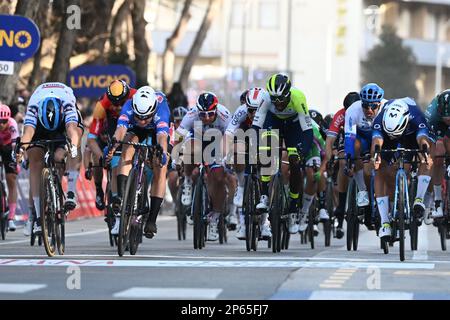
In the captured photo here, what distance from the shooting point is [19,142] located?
15.3m

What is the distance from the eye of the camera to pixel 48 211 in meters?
15.1

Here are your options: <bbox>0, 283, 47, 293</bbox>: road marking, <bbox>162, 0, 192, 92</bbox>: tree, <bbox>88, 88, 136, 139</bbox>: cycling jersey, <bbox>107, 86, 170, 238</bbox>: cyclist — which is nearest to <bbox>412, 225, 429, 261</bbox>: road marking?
<bbox>107, 86, 170, 238</bbox>: cyclist

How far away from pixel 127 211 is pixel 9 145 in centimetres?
545

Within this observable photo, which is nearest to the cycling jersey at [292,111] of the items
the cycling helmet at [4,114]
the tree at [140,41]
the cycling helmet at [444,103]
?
the cycling helmet at [444,103]

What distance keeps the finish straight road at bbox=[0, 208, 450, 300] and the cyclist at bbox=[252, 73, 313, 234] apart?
2.67ft

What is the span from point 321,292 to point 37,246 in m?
6.94

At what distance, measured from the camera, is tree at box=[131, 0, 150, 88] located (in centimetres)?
3728

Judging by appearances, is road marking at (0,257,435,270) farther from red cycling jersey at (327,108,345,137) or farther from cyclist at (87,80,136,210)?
red cycling jersey at (327,108,345,137)

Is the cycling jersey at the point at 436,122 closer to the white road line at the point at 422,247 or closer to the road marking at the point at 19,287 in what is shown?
the white road line at the point at 422,247

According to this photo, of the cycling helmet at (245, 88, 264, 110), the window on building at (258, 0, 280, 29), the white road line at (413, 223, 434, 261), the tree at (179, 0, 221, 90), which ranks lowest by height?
the white road line at (413, 223, 434, 261)

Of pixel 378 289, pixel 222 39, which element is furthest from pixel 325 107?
pixel 378 289

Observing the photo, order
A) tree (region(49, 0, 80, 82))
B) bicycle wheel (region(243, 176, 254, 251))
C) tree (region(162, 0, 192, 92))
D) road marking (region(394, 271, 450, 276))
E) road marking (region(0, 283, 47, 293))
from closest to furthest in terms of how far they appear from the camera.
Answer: road marking (region(0, 283, 47, 293)) → road marking (region(394, 271, 450, 276)) → bicycle wheel (region(243, 176, 254, 251)) → tree (region(49, 0, 80, 82)) → tree (region(162, 0, 192, 92))
